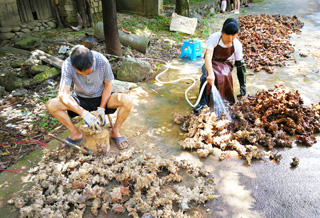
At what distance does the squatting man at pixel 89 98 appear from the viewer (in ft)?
9.95

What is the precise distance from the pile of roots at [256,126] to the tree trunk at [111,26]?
3.08 metres

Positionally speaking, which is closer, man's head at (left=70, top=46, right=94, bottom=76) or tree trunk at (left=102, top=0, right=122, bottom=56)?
man's head at (left=70, top=46, right=94, bottom=76)

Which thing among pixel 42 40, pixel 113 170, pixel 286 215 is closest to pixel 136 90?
pixel 113 170

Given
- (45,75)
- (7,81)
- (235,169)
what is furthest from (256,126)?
(7,81)

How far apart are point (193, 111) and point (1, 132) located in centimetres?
343

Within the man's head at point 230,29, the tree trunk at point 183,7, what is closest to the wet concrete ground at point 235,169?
the man's head at point 230,29

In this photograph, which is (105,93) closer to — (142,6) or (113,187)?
(113,187)

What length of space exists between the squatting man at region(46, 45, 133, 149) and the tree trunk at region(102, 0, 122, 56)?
2724mm

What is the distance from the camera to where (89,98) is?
3.33 m

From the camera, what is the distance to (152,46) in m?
7.85

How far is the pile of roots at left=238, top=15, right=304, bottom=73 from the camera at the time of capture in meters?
6.45

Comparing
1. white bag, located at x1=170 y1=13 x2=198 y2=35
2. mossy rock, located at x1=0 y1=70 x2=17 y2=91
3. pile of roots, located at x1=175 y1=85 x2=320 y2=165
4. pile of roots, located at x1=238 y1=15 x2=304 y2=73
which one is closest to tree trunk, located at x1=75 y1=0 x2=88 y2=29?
white bag, located at x1=170 y1=13 x2=198 y2=35

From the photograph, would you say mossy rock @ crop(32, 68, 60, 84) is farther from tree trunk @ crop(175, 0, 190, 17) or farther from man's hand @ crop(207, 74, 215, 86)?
tree trunk @ crop(175, 0, 190, 17)

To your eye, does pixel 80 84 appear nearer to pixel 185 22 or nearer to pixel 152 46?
pixel 152 46
